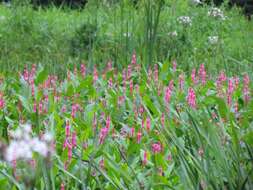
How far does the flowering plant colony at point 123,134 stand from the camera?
6.15ft

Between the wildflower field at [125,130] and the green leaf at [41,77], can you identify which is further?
the green leaf at [41,77]

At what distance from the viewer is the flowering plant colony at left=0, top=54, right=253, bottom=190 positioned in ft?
6.15

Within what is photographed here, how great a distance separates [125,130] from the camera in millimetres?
2756

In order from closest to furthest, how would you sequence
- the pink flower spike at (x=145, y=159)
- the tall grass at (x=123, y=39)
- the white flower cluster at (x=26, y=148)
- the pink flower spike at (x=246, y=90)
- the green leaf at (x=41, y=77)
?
the white flower cluster at (x=26, y=148) < the pink flower spike at (x=145, y=159) < the pink flower spike at (x=246, y=90) < the green leaf at (x=41, y=77) < the tall grass at (x=123, y=39)

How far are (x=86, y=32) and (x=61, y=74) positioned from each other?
7.95 feet

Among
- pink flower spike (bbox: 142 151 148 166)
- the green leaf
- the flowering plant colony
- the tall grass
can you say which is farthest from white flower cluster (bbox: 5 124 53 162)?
the tall grass

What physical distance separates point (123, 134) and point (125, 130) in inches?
1.9

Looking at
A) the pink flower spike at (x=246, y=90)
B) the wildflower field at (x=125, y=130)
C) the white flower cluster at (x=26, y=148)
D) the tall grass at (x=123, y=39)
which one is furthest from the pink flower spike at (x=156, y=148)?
the tall grass at (x=123, y=39)

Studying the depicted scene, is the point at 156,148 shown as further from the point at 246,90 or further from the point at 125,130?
the point at 246,90

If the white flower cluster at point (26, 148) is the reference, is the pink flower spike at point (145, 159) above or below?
below

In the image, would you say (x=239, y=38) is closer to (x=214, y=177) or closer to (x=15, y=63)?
(x=15, y=63)

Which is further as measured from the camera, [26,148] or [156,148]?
[156,148]

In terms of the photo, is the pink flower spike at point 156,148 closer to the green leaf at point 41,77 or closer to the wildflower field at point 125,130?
the wildflower field at point 125,130

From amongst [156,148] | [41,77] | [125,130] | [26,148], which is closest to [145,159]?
[156,148]
